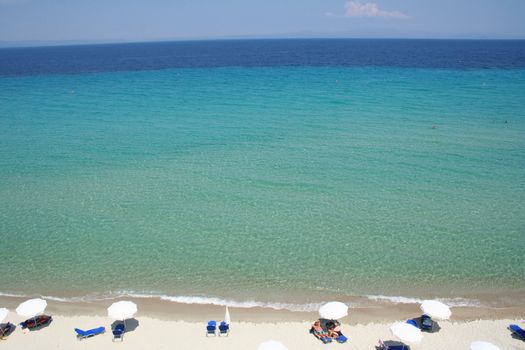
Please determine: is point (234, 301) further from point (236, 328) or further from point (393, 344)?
point (393, 344)

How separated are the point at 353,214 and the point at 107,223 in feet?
47.2

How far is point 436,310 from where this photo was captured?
14359 millimetres

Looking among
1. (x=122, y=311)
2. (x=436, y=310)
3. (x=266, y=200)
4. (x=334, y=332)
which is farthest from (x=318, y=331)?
(x=266, y=200)

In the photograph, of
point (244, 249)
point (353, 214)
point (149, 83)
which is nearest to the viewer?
point (244, 249)

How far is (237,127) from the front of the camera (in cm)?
4025

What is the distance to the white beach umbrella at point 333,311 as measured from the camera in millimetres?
14406

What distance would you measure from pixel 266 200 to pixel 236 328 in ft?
34.8

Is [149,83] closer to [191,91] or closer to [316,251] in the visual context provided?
[191,91]

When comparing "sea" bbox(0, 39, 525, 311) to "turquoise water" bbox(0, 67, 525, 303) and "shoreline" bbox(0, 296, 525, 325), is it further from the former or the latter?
"shoreline" bbox(0, 296, 525, 325)

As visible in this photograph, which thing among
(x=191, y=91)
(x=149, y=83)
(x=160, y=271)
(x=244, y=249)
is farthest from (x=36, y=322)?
(x=149, y=83)

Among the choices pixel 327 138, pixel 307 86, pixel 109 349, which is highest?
pixel 307 86

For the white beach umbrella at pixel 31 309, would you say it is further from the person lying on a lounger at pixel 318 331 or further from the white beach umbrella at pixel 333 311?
the white beach umbrella at pixel 333 311

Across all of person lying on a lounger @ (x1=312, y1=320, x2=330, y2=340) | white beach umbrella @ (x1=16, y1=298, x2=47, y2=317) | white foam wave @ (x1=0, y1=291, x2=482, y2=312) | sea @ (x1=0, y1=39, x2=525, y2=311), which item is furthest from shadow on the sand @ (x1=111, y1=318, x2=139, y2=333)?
person lying on a lounger @ (x1=312, y1=320, x2=330, y2=340)

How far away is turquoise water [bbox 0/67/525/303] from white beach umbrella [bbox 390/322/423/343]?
3.54m
